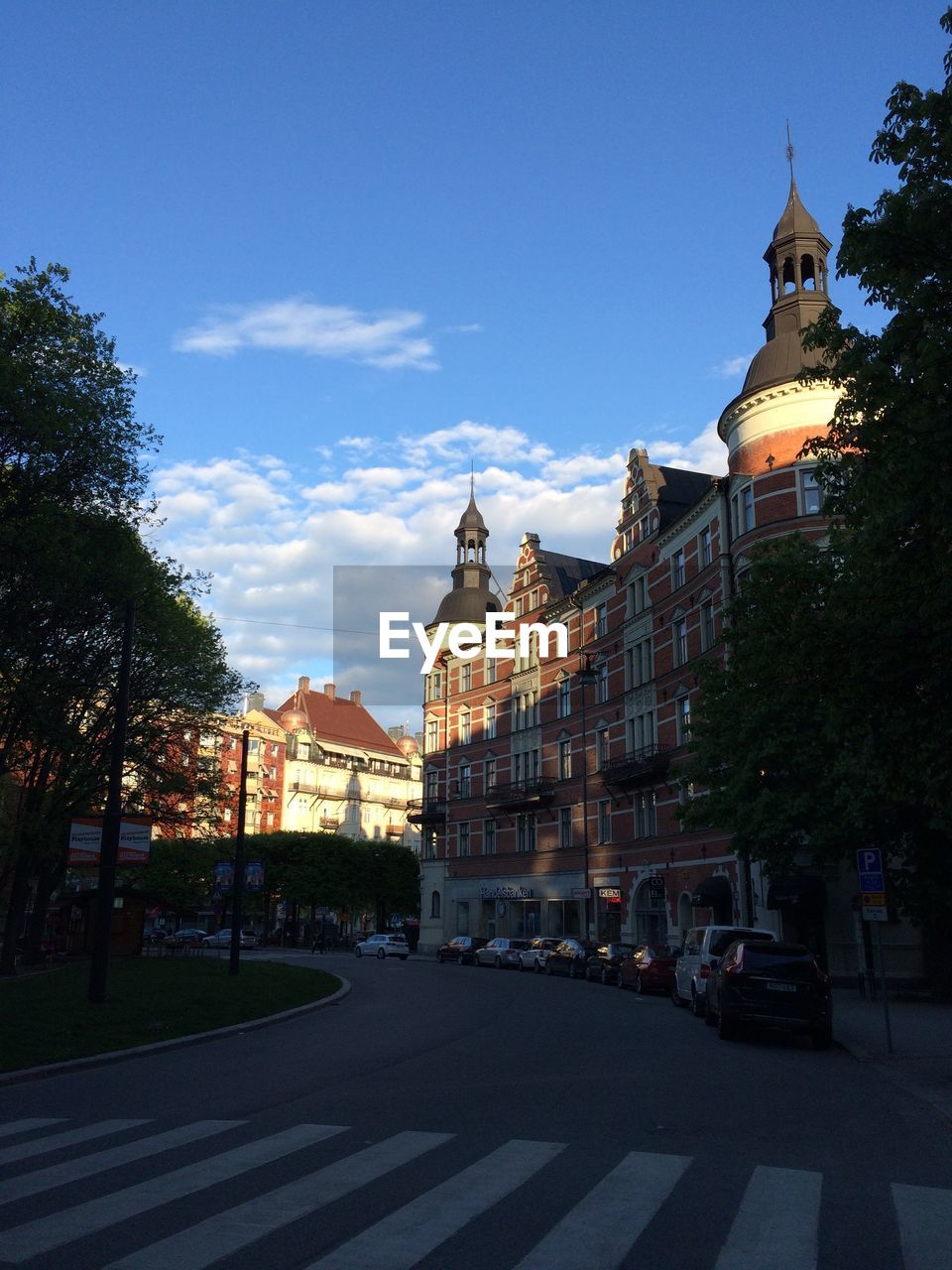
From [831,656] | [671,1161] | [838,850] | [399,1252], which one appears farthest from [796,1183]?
[838,850]

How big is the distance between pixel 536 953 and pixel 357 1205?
1509 inches

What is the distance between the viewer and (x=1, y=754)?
2873 centimetres

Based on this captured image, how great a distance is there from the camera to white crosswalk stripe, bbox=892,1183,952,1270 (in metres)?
5.74

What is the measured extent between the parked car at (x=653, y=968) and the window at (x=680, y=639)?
15619 mm

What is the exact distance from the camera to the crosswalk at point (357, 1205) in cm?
567

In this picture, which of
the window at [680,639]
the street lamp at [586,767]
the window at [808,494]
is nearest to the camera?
the window at [808,494]

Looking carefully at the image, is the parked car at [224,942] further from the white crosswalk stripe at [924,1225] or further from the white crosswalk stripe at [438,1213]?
the white crosswalk stripe at [924,1225]

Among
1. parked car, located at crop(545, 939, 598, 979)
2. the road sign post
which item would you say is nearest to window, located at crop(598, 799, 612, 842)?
parked car, located at crop(545, 939, 598, 979)

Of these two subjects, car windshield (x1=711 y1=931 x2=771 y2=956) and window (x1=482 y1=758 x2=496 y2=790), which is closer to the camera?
car windshield (x1=711 y1=931 x2=771 y2=956)

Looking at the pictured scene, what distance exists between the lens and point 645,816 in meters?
47.2

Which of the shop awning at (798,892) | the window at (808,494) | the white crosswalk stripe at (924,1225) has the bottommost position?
the white crosswalk stripe at (924,1225)

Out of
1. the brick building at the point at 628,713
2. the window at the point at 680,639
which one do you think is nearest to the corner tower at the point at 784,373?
the brick building at the point at 628,713

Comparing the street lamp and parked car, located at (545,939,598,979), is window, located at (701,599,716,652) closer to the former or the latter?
the street lamp

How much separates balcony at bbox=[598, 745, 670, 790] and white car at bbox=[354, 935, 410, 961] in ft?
55.7
